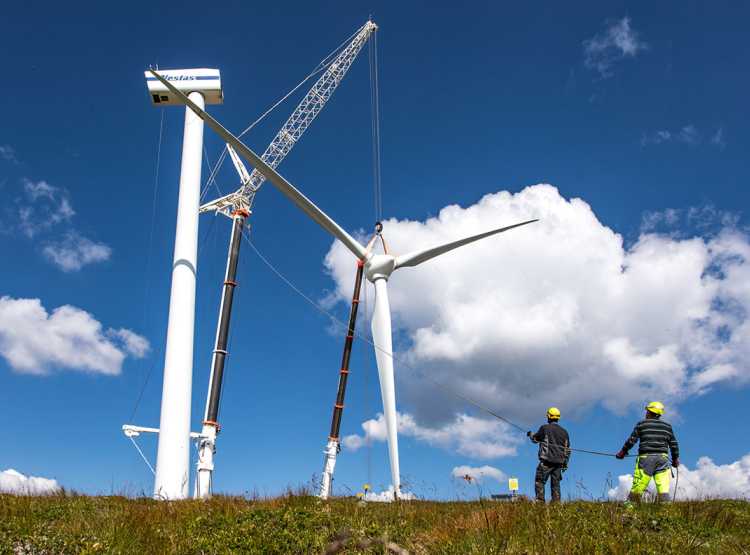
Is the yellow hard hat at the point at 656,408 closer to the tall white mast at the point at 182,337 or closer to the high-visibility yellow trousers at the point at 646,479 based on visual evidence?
the high-visibility yellow trousers at the point at 646,479

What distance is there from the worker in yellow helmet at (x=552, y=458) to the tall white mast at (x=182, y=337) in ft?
52.7

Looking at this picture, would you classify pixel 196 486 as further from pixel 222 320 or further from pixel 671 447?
pixel 671 447

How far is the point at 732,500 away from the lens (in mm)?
16438

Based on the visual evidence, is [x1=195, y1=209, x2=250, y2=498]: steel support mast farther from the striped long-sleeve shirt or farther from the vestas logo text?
the striped long-sleeve shirt

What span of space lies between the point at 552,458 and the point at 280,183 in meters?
16.5

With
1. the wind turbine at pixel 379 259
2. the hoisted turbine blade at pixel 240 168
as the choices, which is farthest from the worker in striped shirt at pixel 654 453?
the hoisted turbine blade at pixel 240 168

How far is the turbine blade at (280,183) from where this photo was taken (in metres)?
25.0

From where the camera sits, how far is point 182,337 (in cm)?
3031

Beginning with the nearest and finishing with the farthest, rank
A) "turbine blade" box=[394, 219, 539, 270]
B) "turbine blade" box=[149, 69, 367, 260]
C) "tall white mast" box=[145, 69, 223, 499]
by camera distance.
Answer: "turbine blade" box=[149, 69, 367, 260] < "tall white mast" box=[145, 69, 223, 499] < "turbine blade" box=[394, 219, 539, 270]

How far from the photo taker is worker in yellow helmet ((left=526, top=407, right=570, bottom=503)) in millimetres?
15398

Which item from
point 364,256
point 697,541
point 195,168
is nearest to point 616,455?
point 697,541

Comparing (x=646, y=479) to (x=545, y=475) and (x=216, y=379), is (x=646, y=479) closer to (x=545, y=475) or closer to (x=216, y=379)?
(x=545, y=475)

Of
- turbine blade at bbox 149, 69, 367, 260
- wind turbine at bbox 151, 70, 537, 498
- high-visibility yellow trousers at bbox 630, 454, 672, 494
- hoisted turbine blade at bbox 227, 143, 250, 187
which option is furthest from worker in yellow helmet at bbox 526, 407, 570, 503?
hoisted turbine blade at bbox 227, 143, 250, 187

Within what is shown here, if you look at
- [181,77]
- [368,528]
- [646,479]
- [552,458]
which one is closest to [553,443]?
[552,458]
